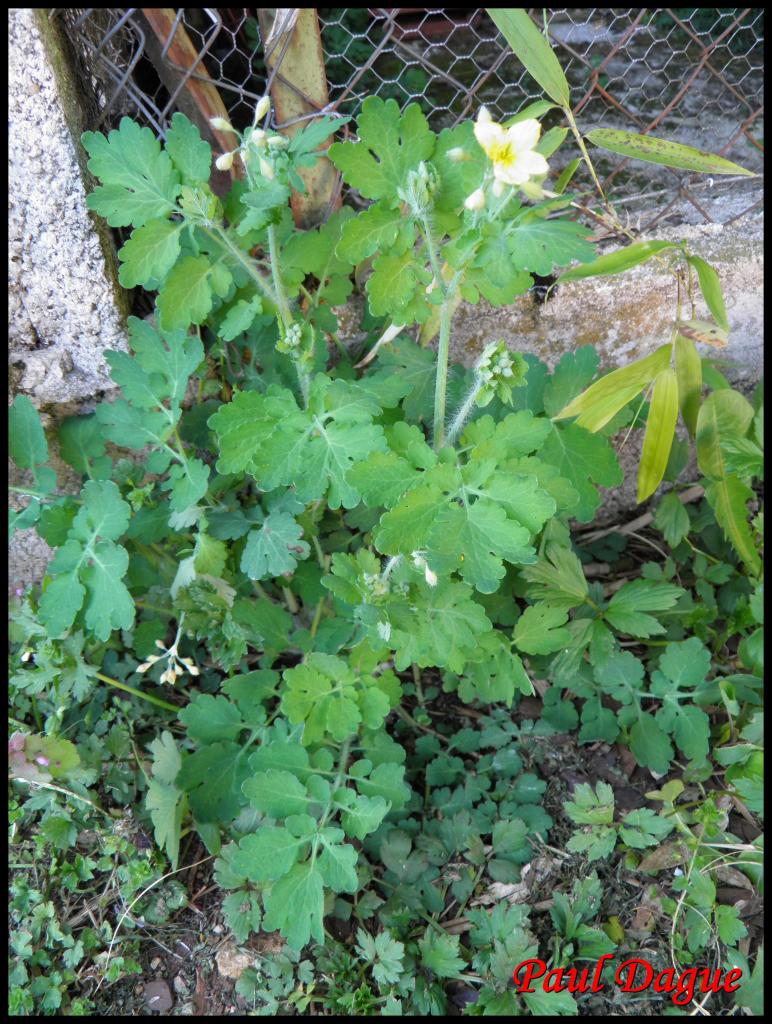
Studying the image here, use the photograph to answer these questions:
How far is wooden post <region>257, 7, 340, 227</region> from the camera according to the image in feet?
6.11

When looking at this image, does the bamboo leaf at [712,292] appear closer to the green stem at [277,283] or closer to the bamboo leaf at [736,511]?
the bamboo leaf at [736,511]

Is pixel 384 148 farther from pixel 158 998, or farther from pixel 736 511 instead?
pixel 158 998

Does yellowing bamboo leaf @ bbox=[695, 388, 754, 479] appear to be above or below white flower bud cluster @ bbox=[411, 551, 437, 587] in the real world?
below

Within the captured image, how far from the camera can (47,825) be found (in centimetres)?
191

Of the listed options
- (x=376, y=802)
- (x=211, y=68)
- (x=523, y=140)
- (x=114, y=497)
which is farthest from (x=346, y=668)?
(x=211, y=68)

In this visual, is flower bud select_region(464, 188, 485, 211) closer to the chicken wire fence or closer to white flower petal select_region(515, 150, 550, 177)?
white flower petal select_region(515, 150, 550, 177)

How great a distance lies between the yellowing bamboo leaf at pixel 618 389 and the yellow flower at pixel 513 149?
67 cm

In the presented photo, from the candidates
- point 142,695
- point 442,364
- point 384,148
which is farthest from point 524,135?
point 142,695

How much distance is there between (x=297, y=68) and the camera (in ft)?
6.35

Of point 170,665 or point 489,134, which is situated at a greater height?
point 489,134

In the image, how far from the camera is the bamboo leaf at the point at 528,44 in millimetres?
1667

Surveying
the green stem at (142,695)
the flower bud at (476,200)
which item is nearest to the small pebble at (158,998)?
the green stem at (142,695)

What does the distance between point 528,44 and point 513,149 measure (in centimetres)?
55
